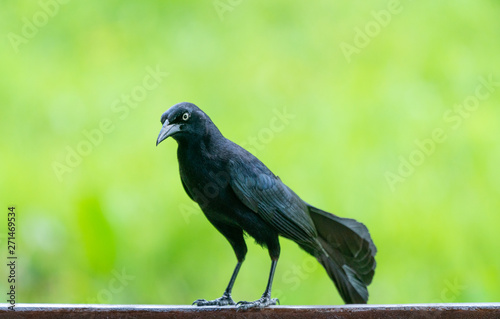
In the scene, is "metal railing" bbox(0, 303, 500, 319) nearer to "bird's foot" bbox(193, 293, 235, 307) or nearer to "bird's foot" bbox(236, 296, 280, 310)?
"bird's foot" bbox(236, 296, 280, 310)

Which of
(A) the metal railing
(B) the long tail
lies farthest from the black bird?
(A) the metal railing

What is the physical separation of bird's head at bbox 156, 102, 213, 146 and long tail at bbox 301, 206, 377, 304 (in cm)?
56

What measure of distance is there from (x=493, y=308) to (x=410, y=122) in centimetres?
168

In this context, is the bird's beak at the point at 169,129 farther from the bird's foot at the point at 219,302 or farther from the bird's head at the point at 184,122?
the bird's foot at the point at 219,302

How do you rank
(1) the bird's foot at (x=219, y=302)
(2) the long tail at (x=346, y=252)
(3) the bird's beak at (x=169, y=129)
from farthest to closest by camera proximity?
(2) the long tail at (x=346, y=252)
(1) the bird's foot at (x=219, y=302)
(3) the bird's beak at (x=169, y=129)

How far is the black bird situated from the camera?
2076 millimetres

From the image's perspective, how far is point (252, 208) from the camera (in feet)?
7.02

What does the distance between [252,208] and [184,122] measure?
36cm

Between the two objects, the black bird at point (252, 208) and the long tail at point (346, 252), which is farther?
the long tail at point (346, 252)

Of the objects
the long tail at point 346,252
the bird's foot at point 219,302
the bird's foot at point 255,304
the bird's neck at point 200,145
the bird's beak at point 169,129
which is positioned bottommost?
the bird's foot at point 219,302

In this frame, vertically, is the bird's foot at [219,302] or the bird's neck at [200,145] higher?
the bird's neck at [200,145]

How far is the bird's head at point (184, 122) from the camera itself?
200 cm

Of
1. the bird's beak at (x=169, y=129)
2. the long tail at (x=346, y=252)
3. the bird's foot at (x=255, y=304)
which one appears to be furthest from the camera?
the long tail at (x=346, y=252)

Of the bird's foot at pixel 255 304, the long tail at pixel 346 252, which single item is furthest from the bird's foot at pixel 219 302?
the long tail at pixel 346 252
